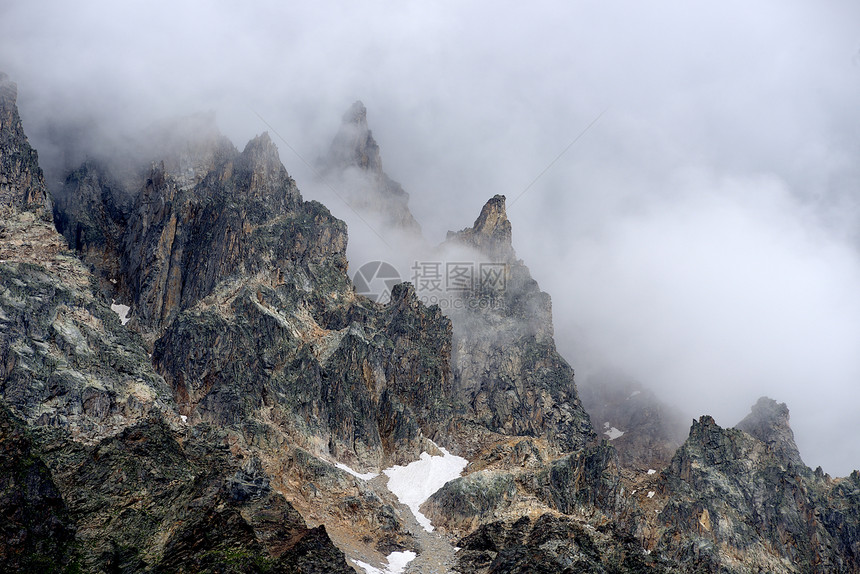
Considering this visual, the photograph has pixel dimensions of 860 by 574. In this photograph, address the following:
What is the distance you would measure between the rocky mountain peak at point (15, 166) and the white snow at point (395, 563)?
115195 mm

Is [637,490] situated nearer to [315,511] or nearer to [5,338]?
[315,511]

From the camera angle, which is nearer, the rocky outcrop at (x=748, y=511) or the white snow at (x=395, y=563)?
the white snow at (x=395, y=563)

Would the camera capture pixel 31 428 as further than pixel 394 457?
No

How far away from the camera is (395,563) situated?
11581 cm

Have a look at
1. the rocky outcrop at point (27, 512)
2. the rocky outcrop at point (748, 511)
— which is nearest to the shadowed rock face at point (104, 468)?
the rocky outcrop at point (27, 512)

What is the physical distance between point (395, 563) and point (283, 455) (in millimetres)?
30481

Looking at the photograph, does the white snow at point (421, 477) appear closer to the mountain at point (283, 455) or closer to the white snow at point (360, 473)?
the mountain at point (283, 455)

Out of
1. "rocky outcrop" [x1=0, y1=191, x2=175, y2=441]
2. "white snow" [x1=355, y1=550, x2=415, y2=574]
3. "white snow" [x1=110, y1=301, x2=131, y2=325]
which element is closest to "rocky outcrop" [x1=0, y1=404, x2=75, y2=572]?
"rocky outcrop" [x1=0, y1=191, x2=175, y2=441]

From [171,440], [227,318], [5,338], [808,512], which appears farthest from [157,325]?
[808,512]

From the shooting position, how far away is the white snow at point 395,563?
109 m

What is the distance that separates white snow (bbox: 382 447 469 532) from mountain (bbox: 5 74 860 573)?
54cm

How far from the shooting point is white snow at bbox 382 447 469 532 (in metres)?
146

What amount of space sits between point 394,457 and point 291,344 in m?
32.9

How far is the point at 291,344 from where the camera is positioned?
16338 centimetres
